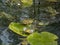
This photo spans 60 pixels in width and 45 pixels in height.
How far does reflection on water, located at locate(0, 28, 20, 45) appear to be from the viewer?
5.15ft

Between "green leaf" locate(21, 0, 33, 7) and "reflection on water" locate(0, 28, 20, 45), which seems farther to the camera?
"green leaf" locate(21, 0, 33, 7)

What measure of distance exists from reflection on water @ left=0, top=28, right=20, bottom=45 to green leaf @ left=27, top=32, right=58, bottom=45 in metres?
0.11

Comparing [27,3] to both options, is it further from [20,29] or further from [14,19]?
[20,29]

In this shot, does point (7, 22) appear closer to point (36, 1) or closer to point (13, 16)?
point (13, 16)

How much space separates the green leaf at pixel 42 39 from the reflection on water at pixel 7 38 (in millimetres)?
107

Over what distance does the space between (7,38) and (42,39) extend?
252mm

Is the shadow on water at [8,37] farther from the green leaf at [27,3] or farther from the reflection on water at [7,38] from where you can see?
the green leaf at [27,3]

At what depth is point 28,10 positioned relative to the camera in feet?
6.19

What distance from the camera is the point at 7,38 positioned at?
1.61 meters

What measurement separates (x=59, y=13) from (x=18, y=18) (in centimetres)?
33

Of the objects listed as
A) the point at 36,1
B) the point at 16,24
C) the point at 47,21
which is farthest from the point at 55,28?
the point at 36,1

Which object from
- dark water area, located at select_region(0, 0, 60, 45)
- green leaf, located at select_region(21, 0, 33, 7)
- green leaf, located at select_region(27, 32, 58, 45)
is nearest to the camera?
green leaf, located at select_region(27, 32, 58, 45)

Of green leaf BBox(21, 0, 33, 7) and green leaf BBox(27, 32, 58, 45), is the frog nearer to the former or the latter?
green leaf BBox(27, 32, 58, 45)

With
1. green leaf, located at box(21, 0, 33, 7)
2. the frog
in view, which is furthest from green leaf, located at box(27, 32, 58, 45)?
green leaf, located at box(21, 0, 33, 7)
